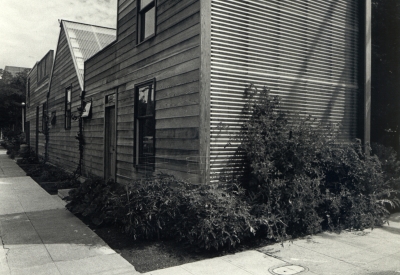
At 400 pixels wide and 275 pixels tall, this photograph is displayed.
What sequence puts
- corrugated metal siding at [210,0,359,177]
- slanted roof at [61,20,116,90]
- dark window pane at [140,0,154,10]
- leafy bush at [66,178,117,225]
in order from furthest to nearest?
slanted roof at [61,20,116,90] < dark window pane at [140,0,154,10] < leafy bush at [66,178,117,225] < corrugated metal siding at [210,0,359,177]

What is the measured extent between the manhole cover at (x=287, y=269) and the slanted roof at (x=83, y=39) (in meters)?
11.0

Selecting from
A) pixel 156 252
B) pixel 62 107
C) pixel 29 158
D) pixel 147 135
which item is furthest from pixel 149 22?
pixel 29 158

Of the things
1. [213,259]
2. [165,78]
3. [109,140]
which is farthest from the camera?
[109,140]

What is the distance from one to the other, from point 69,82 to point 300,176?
11.7m

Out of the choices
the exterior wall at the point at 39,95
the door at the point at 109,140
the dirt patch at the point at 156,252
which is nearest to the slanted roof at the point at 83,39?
the door at the point at 109,140

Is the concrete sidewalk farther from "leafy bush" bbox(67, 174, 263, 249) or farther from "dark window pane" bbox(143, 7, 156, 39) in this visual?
"dark window pane" bbox(143, 7, 156, 39)

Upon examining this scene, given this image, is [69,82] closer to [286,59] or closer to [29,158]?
[29,158]

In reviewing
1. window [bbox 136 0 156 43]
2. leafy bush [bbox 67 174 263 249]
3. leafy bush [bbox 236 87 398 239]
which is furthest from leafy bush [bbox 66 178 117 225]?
window [bbox 136 0 156 43]

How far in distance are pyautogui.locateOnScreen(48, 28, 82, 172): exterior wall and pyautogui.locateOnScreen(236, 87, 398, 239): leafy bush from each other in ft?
29.5

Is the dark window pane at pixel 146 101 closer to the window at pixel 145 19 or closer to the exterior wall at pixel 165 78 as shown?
the exterior wall at pixel 165 78

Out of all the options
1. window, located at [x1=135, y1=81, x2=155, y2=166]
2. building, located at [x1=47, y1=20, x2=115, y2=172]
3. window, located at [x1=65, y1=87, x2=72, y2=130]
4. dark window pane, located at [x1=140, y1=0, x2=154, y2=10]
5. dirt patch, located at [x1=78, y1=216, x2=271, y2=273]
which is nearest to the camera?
dirt patch, located at [x1=78, y1=216, x2=271, y2=273]

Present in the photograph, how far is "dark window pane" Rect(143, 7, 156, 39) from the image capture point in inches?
318

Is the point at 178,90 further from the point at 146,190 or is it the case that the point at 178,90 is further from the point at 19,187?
the point at 19,187

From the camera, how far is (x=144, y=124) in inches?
330
